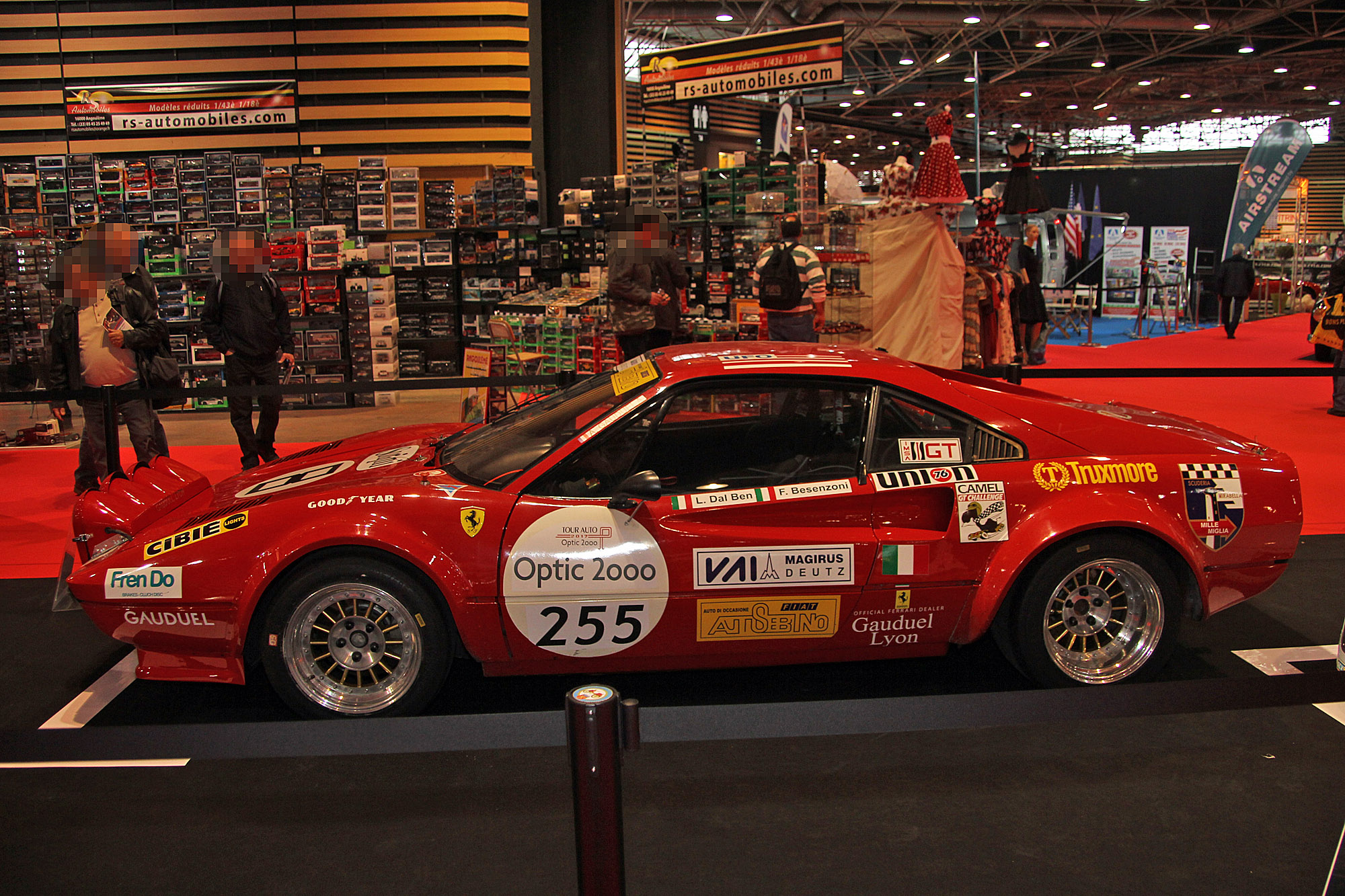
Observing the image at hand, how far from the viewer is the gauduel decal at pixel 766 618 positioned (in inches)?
126

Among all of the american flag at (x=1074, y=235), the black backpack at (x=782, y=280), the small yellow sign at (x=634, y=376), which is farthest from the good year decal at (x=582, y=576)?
the american flag at (x=1074, y=235)

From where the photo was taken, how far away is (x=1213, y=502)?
344 cm

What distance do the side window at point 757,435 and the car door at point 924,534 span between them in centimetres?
12

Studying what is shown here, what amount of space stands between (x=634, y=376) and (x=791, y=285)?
435 centimetres

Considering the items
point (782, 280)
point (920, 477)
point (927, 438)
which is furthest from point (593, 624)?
point (782, 280)

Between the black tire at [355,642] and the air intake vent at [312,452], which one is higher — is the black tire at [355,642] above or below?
below

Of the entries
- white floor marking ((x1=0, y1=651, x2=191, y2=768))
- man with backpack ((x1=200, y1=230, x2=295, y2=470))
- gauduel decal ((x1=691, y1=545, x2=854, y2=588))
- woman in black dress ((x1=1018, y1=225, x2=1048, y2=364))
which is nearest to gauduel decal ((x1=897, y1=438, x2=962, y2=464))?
gauduel decal ((x1=691, y1=545, x2=854, y2=588))

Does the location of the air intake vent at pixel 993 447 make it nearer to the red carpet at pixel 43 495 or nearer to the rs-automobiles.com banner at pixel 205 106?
the red carpet at pixel 43 495

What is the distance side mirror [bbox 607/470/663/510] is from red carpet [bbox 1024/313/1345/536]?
4424 millimetres

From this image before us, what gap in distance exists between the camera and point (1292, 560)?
5.06 meters

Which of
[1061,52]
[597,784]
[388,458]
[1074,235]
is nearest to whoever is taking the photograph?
[597,784]

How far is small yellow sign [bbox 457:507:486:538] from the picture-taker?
3.15m

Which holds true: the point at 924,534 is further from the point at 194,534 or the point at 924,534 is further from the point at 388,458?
the point at 194,534

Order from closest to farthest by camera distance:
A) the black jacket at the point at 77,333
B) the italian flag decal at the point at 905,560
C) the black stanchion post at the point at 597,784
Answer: the black stanchion post at the point at 597,784 < the italian flag decal at the point at 905,560 < the black jacket at the point at 77,333
